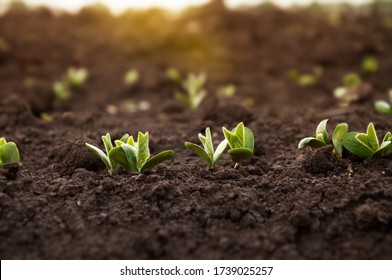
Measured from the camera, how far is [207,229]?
6.19 feet

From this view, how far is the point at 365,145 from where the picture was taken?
2.24 metres

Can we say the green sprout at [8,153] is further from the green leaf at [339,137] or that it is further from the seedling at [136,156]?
the green leaf at [339,137]

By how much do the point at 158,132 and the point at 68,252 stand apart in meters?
1.45

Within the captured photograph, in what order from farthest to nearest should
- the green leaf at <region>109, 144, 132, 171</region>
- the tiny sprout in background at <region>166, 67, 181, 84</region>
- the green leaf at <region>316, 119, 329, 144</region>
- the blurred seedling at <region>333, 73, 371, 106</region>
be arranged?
1. the tiny sprout in background at <region>166, 67, 181, 84</region>
2. the blurred seedling at <region>333, 73, 371, 106</region>
3. the green leaf at <region>316, 119, 329, 144</region>
4. the green leaf at <region>109, 144, 132, 171</region>

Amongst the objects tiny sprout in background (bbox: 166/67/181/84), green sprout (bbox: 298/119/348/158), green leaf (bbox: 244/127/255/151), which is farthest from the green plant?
tiny sprout in background (bbox: 166/67/181/84)

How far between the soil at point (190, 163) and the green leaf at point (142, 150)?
7 centimetres

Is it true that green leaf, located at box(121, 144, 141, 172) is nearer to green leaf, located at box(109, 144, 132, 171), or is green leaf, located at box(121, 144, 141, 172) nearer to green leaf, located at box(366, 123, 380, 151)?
green leaf, located at box(109, 144, 132, 171)

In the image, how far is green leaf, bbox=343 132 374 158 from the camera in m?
2.25

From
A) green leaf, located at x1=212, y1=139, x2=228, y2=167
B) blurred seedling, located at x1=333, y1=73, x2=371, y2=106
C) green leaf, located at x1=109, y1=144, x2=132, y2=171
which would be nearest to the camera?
green leaf, located at x1=109, y1=144, x2=132, y2=171

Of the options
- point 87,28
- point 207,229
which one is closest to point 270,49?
point 87,28

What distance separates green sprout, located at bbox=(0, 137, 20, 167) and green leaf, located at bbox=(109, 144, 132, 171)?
1.59 ft

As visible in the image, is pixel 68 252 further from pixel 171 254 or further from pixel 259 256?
pixel 259 256

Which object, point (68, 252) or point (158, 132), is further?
point (158, 132)

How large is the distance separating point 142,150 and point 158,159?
92 millimetres
